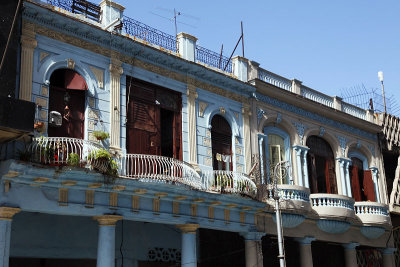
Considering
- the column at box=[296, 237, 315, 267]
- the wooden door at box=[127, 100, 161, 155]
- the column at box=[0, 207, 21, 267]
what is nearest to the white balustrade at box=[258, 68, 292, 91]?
the wooden door at box=[127, 100, 161, 155]

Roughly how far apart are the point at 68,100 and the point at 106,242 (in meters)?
4.21

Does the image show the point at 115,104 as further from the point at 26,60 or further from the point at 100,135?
the point at 26,60

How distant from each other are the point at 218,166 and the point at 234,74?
12.9 ft

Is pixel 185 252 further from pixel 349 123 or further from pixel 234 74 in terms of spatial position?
Answer: pixel 349 123

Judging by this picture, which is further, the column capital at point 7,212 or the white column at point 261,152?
the white column at point 261,152

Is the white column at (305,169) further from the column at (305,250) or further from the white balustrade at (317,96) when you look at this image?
the white balustrade at (317,96)

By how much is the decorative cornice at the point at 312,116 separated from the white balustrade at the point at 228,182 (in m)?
4.38

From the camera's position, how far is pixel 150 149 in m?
17.5

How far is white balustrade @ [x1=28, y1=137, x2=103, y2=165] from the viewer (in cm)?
1388

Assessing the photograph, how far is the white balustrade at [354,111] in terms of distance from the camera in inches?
1056

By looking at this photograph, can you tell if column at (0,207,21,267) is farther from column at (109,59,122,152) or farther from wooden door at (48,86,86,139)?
column at (109,59,122,152)

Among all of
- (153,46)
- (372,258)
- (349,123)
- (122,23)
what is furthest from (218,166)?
Result: (372,258)

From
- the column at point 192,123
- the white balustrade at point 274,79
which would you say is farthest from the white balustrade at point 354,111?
the column at point 192,123

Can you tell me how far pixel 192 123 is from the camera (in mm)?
19000
